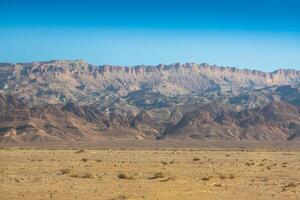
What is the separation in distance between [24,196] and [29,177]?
10109mm

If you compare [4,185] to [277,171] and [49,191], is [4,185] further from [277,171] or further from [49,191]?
[277,171]

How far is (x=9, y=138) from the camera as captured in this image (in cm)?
18125

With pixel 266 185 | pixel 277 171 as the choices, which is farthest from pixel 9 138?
pixel 266 185

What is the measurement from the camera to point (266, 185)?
127ft

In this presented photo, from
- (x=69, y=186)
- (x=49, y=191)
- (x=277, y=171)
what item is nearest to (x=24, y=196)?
(x=49, y=191)

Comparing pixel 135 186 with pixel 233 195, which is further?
pixel 135 186

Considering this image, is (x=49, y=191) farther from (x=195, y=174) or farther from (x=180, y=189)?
(x=195, y=174)

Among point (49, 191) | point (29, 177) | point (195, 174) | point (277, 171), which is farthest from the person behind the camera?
point (277, 171)

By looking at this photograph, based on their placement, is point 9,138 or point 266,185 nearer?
point 266,185

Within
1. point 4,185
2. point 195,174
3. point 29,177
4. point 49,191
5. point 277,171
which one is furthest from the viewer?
point 277,171

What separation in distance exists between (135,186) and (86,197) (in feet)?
18.7

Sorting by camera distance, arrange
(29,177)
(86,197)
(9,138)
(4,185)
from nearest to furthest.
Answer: (86,197) → (4,185) → (29,177) → (9,138)

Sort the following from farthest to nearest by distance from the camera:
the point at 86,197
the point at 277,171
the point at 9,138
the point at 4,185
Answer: the point at 9,138 → the point at 277,171 → the point at 4,185 → the point at 86,197

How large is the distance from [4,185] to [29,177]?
5673mm
